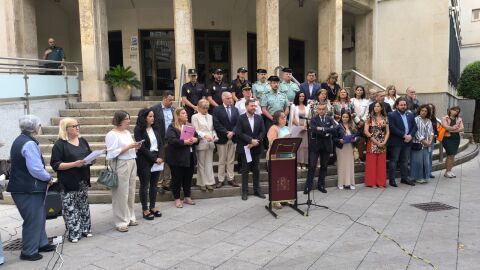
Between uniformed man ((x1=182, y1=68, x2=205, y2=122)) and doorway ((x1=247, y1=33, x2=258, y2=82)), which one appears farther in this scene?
doorway ((x1=247, y1=33, x2=258, y2=82))

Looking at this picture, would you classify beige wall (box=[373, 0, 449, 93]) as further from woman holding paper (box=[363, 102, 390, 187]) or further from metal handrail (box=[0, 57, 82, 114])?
metal handrail (box=[0, 57, 82, 114])

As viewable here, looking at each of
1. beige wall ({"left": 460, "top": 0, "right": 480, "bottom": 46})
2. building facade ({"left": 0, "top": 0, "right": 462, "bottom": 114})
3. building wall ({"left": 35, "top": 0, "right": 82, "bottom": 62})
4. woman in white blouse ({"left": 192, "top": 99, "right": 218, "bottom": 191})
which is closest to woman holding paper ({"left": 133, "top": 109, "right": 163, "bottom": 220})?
woman in white blouse ({"left": 192, "top": 99, "right": 218, "bottom": 191})

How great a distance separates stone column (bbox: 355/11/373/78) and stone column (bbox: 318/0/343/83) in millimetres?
2808

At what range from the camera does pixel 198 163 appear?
7.43 meters

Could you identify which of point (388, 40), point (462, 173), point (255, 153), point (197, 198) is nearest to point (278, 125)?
point (255, 153)

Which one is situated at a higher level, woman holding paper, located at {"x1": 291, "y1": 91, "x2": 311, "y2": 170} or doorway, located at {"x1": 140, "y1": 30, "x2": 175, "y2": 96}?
doorway, located at {"x1": 140, "y1": 30, "x2": 175, "y2": 96}

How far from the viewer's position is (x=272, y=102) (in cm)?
824

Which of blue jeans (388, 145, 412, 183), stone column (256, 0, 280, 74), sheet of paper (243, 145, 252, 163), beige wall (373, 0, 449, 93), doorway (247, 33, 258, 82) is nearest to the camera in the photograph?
Result: sheet of paper (243, 145, 252, 163)

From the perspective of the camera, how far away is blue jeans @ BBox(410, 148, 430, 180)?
28.6ft

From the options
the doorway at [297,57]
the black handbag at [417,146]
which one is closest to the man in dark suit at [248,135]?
the black handbag at [417,146]

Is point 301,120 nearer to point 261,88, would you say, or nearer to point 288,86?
point 288,86

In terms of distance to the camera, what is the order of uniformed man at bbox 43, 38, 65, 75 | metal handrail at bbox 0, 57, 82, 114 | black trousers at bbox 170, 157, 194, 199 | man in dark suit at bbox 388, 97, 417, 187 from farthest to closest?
uniformed man at bbox 43, 38, 65, 75
metal handrail at bbox 0, 57, 82, 114
man in dark suit at bbox 388, 97, 417, 187
black trousers at bbox 170, 157, 194, 199

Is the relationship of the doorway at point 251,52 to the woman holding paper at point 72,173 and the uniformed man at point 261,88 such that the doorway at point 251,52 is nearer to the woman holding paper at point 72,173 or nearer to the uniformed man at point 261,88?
the uniformed man at point 261,88

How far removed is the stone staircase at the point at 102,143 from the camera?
299 inches
